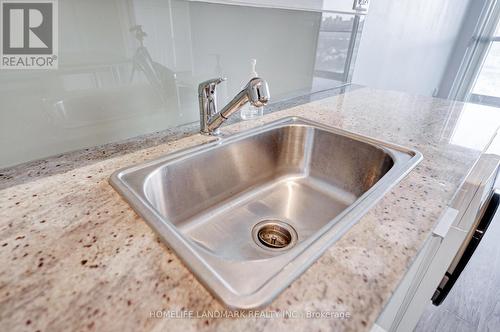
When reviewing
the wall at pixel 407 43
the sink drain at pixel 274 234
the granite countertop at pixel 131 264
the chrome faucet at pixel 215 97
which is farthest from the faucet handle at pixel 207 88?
the wall at pixel 407 43

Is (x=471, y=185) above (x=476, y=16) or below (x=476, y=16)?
below

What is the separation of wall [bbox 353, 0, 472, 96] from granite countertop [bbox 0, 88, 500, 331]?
1.50m

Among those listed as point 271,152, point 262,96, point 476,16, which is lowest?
point 271,152

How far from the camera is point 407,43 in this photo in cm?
239

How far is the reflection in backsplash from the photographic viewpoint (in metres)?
0.63

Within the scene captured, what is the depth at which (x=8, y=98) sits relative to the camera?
584 mm

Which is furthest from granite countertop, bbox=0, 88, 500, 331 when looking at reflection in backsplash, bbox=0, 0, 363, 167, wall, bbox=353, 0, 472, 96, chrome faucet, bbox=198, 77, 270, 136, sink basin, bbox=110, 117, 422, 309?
wall, bbox=353, 0, 472, 96

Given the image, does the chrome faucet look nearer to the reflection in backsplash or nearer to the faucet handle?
the faucet handle

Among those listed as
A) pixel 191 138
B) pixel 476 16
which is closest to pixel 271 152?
pixel 191 138

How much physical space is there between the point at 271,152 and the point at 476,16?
448 centimetres

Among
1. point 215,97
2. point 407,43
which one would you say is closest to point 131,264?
point 215,97

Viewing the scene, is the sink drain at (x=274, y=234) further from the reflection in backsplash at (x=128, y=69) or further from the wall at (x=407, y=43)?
the wall at (x=407, y=43)

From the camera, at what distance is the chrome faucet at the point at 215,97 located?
680mm

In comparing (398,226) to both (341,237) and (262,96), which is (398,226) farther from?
(262,96)
